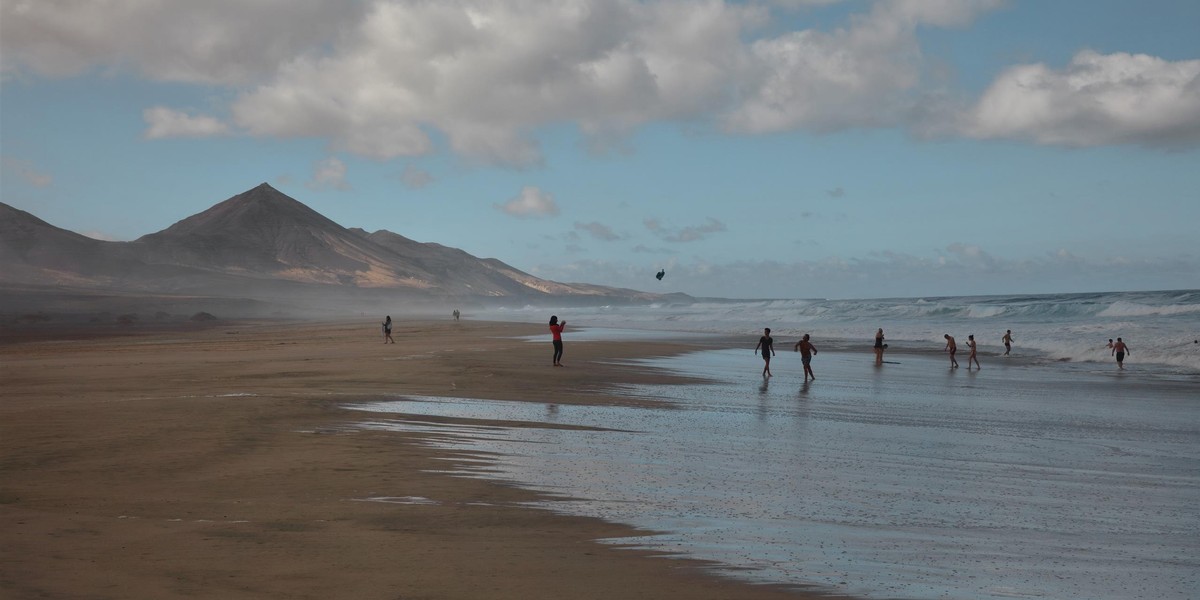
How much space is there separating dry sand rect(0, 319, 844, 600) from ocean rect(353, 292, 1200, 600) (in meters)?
0.63

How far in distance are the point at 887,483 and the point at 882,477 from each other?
38 cm

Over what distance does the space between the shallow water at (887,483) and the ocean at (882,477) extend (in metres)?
0.03

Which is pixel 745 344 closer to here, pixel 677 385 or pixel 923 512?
pixel 677 385

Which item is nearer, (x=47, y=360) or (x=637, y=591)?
(x=637, y=591)

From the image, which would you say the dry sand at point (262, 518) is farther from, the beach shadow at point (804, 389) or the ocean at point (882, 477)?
the beach shadow at point (804, 389)

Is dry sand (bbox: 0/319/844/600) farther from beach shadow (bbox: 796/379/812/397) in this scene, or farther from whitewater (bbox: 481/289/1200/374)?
whitewater (bbox: 481/289/1200/374)

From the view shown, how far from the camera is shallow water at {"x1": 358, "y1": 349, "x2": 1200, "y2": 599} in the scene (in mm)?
7133

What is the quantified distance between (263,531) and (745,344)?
42.0 metres

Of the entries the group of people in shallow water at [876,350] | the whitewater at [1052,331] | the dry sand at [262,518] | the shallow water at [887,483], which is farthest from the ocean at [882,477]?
the whitewater at [1052,331]

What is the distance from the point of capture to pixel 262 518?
25.5ft

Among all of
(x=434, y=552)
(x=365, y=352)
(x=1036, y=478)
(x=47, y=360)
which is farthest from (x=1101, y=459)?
(x=47, y=360)

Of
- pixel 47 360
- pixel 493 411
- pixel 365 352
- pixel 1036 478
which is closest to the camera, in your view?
pixel 1036 478

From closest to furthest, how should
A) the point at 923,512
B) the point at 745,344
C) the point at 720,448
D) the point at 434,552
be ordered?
the point at 434,552 < the point at 923,512 < the point at 720,448 < the point at 745,344

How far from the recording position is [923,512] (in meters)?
9.04
